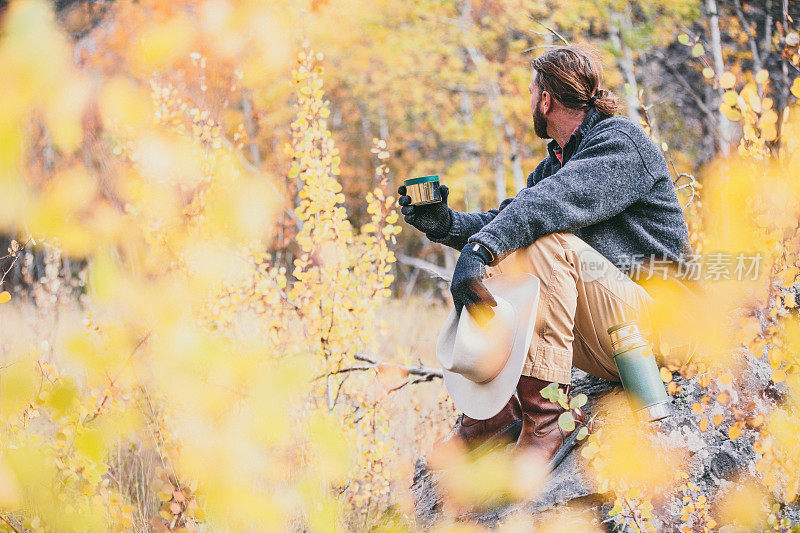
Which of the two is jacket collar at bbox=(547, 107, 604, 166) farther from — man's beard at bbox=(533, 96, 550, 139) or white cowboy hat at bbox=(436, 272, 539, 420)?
white cowboy hat at bbox=(436, 272, 539, 420)

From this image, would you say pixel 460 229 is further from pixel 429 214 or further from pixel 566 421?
pixel 566 421

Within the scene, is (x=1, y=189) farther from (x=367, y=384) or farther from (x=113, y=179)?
(x=113, y=179)

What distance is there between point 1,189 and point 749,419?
7.67 ft

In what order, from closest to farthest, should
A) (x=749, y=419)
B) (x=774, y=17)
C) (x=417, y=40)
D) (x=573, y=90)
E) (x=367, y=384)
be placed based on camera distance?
(x=749, y=419)
(x=573, y=90)
(x=367, y=384)
(x=774, y=17)
(x=417, y=40)

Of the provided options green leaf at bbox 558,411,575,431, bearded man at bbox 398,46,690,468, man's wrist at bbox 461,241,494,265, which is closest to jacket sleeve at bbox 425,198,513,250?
bearded man at bbox 398,46,690,468

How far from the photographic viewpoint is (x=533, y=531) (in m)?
2.13

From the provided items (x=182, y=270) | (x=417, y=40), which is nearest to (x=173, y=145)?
(x=182, y=270)

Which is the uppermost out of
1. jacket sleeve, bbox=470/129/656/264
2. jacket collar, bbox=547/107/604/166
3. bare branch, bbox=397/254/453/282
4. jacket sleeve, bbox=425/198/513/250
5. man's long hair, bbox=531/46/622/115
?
man's long hair, bbox=531/46/622/115

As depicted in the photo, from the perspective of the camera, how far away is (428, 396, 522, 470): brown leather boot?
2.42 m

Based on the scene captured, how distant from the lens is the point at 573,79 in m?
2.43

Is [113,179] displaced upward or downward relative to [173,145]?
downward

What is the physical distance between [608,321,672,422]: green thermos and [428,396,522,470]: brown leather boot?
0.45 meters

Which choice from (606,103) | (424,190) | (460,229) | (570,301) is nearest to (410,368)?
(460,229)

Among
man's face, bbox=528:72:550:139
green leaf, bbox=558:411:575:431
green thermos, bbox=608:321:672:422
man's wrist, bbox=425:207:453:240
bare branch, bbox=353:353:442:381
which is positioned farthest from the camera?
bare branch, bbox=353:353:442:381
